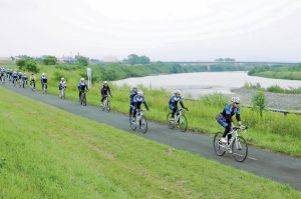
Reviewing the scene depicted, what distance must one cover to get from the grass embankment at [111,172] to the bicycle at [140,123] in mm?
3381

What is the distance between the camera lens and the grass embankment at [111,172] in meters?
7.61

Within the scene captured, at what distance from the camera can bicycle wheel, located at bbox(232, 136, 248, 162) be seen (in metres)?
13.1

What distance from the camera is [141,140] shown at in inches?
607

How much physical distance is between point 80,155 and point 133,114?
709 cm

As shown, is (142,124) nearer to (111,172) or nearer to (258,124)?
(258,124)

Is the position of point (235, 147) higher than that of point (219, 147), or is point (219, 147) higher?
point (235, 147)

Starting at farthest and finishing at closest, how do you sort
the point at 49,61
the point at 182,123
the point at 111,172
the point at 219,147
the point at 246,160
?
the point at 49,61, the point at 182,123, the point at 219,147, the point at 246,160, the point at 111,172

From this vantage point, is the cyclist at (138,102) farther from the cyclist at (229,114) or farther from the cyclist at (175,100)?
the cyclist at (229,114)

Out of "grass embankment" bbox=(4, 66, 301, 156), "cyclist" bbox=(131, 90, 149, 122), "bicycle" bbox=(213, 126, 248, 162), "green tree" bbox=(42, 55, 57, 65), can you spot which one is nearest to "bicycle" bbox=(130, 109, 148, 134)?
"cyclist" bbox=(131, 90, 149, 122)

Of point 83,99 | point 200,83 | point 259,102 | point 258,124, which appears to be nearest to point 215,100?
point 259,102

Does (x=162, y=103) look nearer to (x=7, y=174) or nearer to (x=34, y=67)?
(x=7, y=174)

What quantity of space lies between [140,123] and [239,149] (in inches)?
246

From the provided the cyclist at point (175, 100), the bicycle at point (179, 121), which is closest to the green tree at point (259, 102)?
the bicycle at point (179, 121)

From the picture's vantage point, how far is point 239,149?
44.0ft
